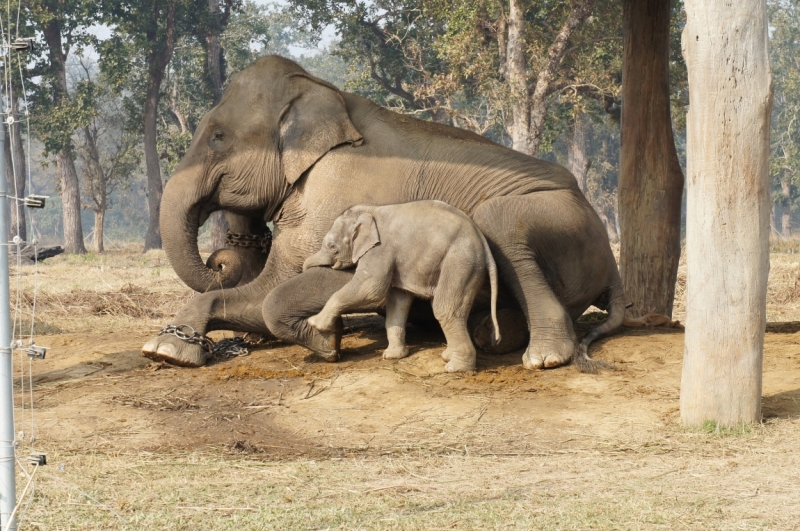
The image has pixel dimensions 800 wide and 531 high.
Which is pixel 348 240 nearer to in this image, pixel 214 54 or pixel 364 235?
pixel 364 235

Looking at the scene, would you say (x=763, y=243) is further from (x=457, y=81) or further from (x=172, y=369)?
(x=457, y=81)

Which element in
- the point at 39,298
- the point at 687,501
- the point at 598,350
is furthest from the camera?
the point at 39,298

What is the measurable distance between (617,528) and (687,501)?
49cm

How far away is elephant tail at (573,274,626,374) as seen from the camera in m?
7.37

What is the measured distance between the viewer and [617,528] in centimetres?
419

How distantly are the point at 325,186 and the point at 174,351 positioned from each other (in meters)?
1.62

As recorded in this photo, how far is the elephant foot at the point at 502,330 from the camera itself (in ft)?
25.2

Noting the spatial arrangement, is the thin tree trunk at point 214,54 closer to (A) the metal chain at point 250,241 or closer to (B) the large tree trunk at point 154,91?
(B) the large tree trunk at point 154,91

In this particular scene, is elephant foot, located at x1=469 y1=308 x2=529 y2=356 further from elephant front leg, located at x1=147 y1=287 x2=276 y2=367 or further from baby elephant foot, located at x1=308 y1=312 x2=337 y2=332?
elephant front leg, located at x1=147 y1=287 x2=276 y2=367

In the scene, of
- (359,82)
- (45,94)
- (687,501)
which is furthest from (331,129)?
(45,94)

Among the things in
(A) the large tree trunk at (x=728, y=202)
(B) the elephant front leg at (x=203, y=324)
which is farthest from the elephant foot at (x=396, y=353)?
(A) the large tree trunk at (x=728, y=202)

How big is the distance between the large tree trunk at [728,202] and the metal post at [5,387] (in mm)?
3583

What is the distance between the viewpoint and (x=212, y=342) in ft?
26.6

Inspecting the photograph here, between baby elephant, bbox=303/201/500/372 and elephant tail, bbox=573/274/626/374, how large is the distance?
1.99 feet
